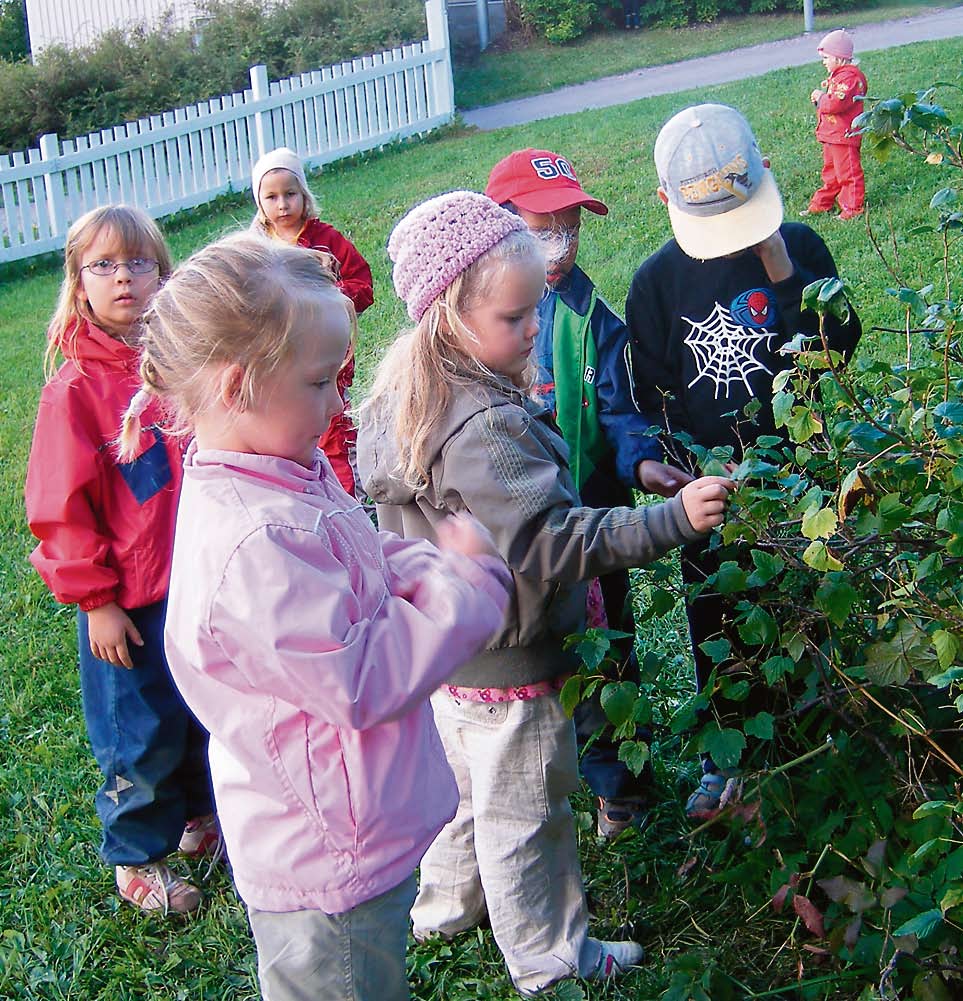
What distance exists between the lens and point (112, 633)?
292 cm

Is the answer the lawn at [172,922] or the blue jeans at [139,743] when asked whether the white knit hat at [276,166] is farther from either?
the blue jeans at [139,743]

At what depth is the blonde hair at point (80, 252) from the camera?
2973 millimetres

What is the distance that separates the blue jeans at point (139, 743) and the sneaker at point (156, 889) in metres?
0.06

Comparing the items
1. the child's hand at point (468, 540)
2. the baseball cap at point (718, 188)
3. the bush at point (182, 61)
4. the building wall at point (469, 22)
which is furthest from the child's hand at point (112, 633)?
the building wall at point (469, 22)

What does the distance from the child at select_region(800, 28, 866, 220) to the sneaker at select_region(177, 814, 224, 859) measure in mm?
6509

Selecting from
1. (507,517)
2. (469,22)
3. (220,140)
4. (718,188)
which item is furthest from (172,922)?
(469,22)

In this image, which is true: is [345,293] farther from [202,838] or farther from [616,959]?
[616,959]

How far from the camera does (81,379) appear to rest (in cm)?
289

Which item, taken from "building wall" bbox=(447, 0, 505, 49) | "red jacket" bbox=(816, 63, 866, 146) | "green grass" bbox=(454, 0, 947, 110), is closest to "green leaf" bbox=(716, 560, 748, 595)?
"red jacket" bbox=(816, 63, 866, 146)

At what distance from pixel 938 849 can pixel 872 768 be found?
0.33 m

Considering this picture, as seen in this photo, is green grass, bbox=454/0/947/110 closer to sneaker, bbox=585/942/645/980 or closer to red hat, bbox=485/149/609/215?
red hat, bbox=485/149/609/215

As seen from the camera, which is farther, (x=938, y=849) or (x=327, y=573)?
(x=938, y=849)

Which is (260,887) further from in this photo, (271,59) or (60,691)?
(271,59)

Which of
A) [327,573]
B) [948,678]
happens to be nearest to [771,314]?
[948,678]
